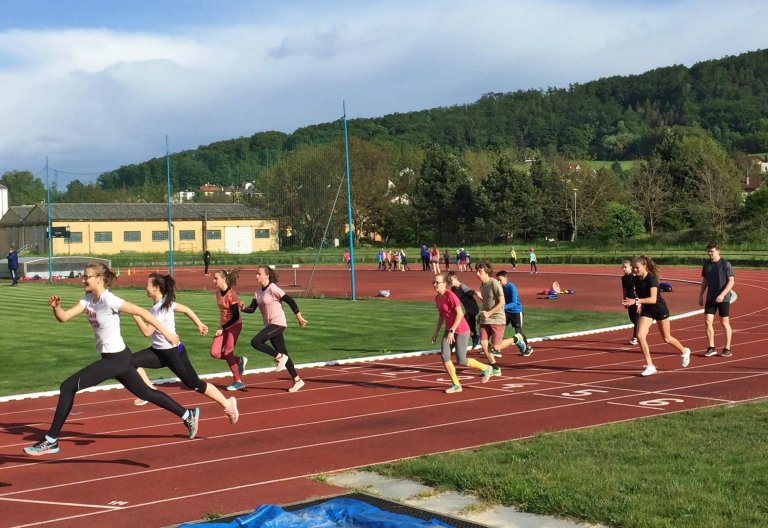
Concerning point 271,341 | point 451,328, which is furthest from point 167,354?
point 451,328

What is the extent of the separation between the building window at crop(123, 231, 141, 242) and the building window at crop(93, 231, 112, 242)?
53.9 inches

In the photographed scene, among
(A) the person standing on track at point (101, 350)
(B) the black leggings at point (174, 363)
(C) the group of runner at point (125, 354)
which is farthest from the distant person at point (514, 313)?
(A) the person standing on track at point (101, 350)

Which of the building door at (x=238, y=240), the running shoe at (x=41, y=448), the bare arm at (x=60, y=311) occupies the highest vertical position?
the building door at (x=238, y=240)

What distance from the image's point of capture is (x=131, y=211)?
286 feet

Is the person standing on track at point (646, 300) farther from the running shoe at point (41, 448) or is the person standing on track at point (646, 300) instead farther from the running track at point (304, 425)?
the running shoe at point (41, 448)

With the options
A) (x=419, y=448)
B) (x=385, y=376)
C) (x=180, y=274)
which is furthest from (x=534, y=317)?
(x=180, y=274)

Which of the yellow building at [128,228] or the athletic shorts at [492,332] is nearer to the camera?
the athletic shorts at [492,332]

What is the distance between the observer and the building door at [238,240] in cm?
6819

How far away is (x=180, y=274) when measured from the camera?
57.5 meters

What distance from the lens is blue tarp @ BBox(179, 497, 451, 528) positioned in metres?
6.51

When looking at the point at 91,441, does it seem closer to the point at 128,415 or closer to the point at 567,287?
the point at 128,415

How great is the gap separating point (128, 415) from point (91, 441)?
5.82ft

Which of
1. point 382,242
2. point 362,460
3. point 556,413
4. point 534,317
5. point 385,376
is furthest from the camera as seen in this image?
point 382,242

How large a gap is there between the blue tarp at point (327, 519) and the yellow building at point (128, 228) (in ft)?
202
